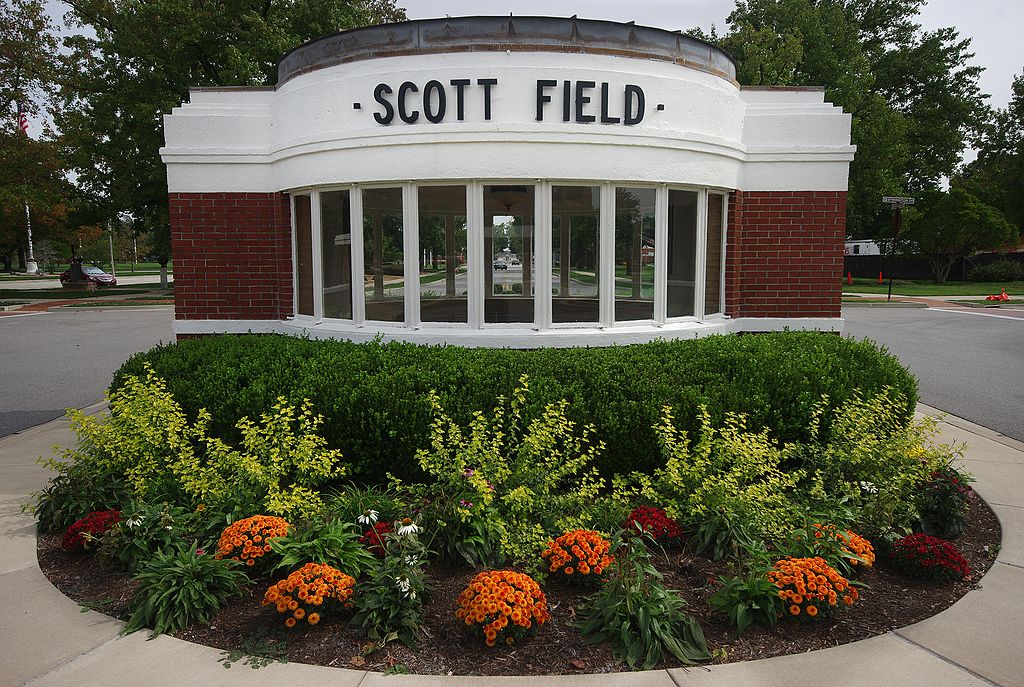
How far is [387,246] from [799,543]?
18.4ft

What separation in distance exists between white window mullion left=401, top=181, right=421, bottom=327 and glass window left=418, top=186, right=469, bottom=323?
100mm

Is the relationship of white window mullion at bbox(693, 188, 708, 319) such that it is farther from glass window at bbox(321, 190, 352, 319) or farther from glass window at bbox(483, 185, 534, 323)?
glass window at bbox(321, 190, 352, 319)

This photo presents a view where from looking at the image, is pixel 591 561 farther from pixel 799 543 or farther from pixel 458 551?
pixel 799 543

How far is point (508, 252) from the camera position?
9812 millimetres

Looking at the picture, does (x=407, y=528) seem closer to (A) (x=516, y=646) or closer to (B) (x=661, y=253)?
(A) (x=516, y=646)

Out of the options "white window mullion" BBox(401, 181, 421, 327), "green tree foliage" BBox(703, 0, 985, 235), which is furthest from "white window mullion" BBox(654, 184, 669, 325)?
"green tree foliage" BBox(703, 0, 985, 235)

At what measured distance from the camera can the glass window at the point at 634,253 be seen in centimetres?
820

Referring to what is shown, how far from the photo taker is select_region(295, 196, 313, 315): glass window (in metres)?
8.91

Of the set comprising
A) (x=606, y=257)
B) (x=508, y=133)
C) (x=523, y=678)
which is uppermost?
(x=508, y=133)

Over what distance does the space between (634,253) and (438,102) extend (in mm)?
2832

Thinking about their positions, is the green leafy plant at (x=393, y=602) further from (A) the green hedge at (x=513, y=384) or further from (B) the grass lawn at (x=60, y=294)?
(B) the grass lawn at (x=60, y=294)

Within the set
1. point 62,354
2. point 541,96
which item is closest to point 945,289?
point 541,96

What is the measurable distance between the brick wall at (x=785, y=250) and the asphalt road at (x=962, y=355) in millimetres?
A: 2910

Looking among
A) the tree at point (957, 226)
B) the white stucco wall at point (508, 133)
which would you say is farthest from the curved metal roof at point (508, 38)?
the tree at point (957, 226)
